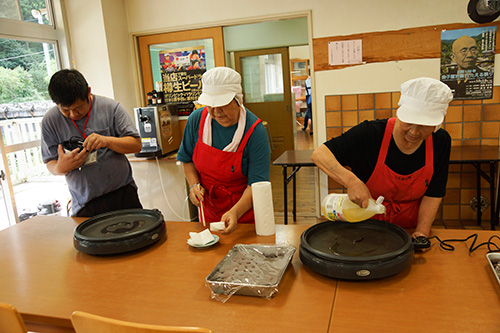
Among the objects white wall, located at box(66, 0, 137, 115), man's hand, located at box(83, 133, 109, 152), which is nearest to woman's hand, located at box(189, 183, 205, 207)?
man's hand, located at box(83, 133, 109, 152)

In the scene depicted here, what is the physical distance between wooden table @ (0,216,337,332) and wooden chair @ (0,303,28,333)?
3.9 inches

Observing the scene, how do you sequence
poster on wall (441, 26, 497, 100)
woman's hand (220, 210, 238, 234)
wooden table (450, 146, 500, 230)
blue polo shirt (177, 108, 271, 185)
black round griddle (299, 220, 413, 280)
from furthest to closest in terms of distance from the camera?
1. poster on wall (441, 26, 497, 100)
2. wooden table (450, 146, 500, 230)
3. blue polo shirt (177, 108, 271, 185)
4. woman's hand (220, 210, 238, 234)
5. black round griddle (299, 220, 413, 280)

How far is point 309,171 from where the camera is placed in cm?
662

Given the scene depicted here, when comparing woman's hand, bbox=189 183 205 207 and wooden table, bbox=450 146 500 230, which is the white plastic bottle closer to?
woman's hand, bbox=189 183 205 207

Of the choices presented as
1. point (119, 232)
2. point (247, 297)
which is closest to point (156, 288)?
point (247, 297)

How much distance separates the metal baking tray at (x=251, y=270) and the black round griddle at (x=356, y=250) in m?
0.10

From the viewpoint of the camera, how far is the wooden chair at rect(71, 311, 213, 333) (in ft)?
2.87

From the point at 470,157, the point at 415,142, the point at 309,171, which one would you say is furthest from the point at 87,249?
the point at 309,171

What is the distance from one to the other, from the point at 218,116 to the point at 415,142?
0.92 metres

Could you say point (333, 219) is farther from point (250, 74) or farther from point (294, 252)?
point (250, 74)

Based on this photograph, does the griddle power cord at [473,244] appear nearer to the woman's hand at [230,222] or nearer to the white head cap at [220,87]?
the woman's hand at [230,222]

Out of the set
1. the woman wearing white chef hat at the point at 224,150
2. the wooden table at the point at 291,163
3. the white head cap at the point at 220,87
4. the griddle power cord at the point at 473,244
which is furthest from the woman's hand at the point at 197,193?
the wooden table at the point at 291,163

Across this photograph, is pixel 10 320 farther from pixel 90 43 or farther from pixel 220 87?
pixel 90 43

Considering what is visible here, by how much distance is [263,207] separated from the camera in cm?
160
